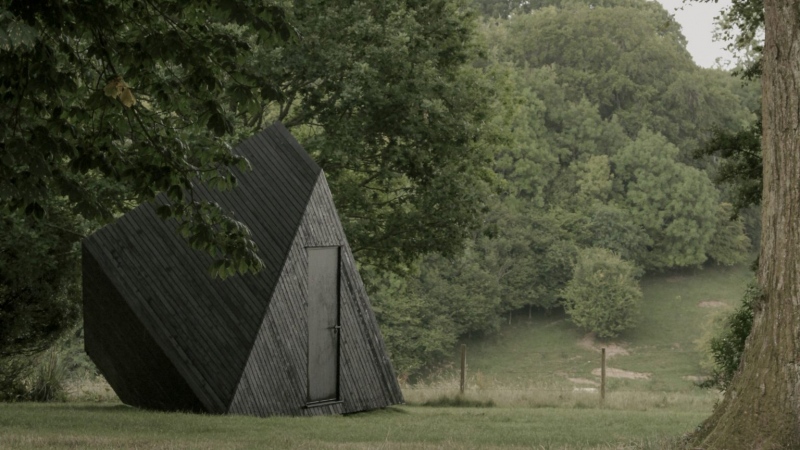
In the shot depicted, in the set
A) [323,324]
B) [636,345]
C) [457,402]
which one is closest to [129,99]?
[323,324]

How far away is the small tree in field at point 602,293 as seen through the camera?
58.4 metres

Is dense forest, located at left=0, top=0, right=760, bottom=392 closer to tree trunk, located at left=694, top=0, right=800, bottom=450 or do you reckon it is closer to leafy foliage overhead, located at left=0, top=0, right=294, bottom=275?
leafy foliage overhead, located at left=0, top=0, right=294, bottom=275

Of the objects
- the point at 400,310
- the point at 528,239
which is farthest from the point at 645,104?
the point at 400,310

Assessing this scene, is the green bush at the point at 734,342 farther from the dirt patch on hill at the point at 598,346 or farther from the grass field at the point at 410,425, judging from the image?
the dirt patch on hill at the point at 598,346

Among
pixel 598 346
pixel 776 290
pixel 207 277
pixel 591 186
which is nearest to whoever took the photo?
pixel 776 290

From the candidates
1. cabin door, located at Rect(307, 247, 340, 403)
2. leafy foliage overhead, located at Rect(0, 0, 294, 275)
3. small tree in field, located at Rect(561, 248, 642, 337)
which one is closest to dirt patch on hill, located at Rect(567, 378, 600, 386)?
small tree in field, located at Rect(561, 248, 642, 337)

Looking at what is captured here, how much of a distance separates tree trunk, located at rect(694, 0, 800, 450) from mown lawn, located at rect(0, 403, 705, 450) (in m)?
0.74

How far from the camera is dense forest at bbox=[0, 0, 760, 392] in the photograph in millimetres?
8516

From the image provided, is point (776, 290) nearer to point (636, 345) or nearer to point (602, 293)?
point (602, 293)

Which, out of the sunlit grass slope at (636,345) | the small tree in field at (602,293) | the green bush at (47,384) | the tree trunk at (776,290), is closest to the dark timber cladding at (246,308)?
the green bush at (47,384)

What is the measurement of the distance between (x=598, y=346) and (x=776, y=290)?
5370cm

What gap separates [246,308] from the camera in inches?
533

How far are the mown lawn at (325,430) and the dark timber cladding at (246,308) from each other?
56cm

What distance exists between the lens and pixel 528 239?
2347 inches
